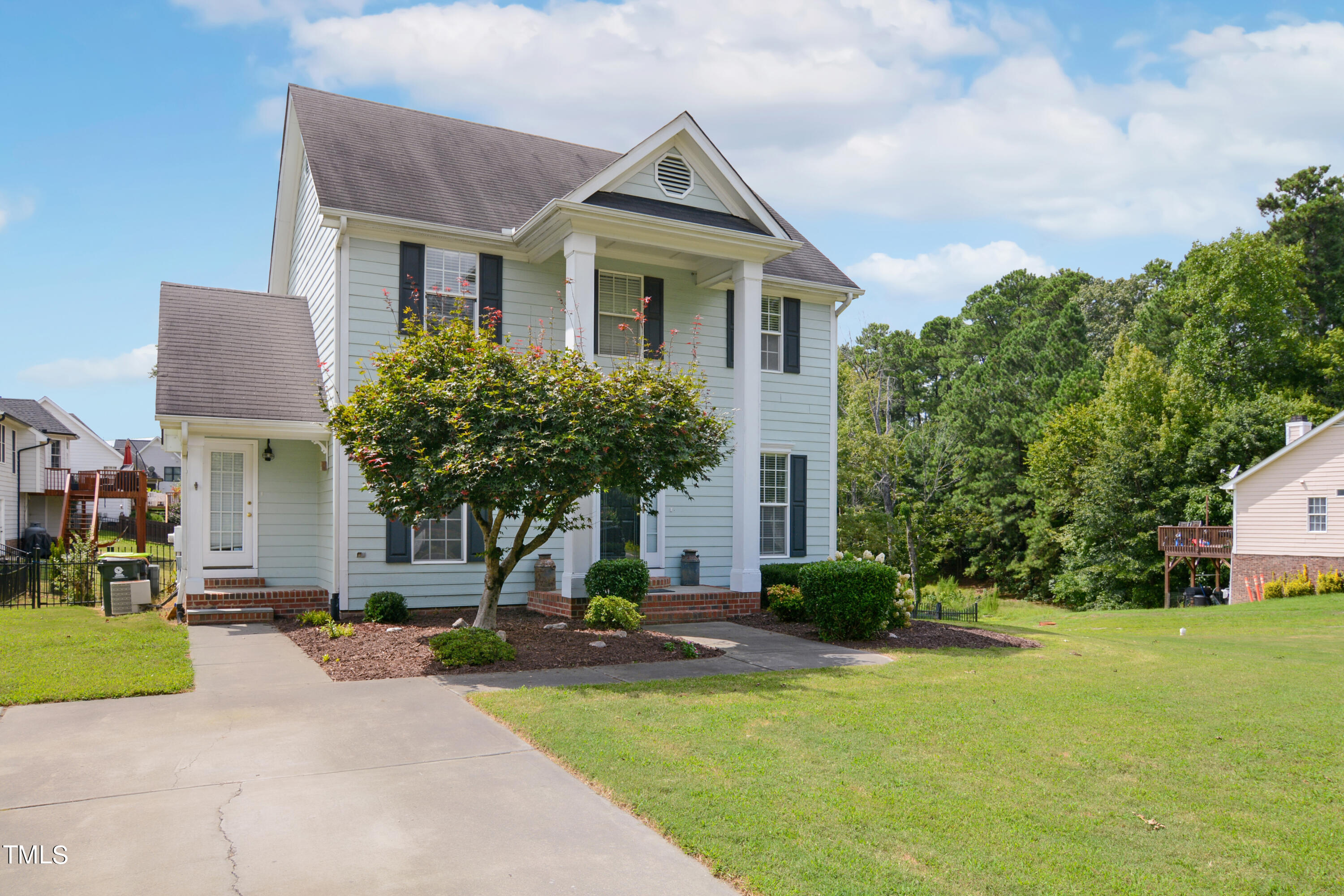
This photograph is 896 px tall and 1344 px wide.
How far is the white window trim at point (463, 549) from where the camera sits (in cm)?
1334

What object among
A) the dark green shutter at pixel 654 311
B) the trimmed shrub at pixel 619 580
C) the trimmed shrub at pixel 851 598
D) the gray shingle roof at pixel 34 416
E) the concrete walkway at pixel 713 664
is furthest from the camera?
the gray shingle roof at pixel 34 416

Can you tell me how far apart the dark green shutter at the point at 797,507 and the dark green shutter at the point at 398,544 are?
7039 millimetres

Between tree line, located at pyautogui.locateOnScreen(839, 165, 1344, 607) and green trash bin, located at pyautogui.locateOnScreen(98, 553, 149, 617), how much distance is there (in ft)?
66.8

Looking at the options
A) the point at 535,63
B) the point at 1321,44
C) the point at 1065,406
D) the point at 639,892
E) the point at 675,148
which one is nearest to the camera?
the point at 639,892

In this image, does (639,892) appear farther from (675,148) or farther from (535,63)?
(675,148)

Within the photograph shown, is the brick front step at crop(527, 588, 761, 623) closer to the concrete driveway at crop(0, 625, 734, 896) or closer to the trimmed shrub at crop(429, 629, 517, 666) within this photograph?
the trimmed shrub at crop(429, 629, 517, 666)

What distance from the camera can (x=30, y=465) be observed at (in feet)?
113

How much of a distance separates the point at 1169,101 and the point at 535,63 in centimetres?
1068

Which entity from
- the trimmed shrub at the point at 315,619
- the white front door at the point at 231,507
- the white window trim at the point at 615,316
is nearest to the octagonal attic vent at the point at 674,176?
the white window trim at the point at 615,316

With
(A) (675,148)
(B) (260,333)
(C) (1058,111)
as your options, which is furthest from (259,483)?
(C) (1058,111)

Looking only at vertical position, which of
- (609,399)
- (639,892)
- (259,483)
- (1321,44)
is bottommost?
(639,892)

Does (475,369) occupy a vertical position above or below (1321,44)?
below

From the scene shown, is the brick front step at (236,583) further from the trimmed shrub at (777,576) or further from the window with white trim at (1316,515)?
the window with white trim at (1316,515)

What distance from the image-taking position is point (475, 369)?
373 inches
